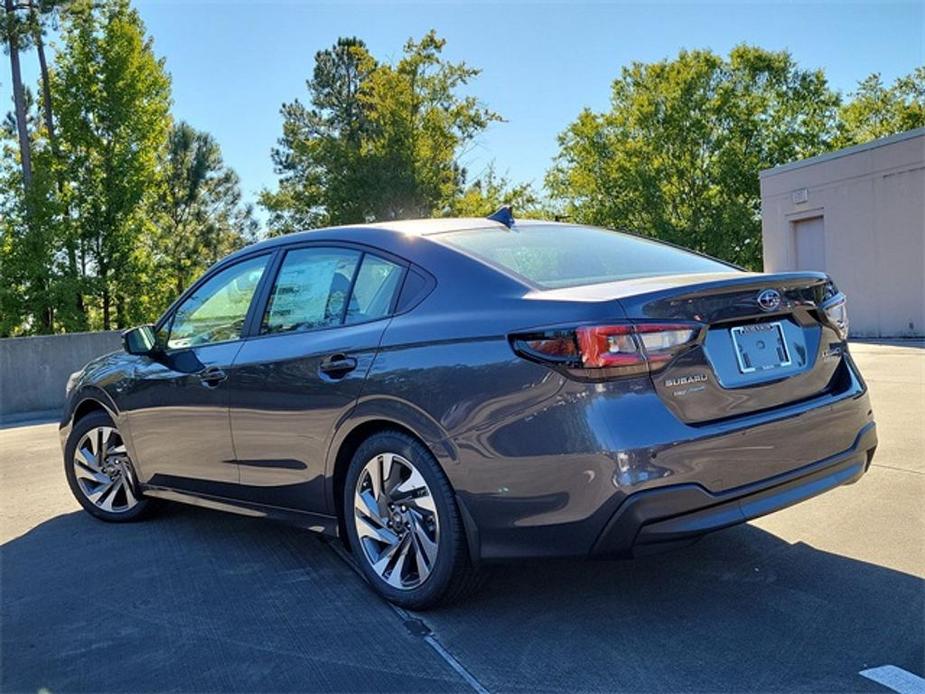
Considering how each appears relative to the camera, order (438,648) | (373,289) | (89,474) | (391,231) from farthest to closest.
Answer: (89,474), (391,231), (373,289), (438,648)

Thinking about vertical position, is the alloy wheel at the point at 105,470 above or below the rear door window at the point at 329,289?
below

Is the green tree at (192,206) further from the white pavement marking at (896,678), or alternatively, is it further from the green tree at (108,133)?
the white pavement marking at (896,678)

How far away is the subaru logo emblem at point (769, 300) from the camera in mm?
3090

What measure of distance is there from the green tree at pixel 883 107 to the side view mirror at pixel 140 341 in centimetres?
4619

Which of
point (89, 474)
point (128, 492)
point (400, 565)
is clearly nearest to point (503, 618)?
point (400, 565)

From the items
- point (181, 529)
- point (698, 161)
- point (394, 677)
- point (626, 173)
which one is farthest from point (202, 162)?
point (394, 677)

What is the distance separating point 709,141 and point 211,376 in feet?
127

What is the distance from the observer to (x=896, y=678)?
2.57 m

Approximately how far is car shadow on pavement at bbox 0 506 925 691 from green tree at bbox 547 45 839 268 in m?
36.0

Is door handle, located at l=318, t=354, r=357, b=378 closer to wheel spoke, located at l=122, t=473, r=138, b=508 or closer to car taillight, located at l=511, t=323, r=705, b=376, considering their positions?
car taillight, located at l=511, t=323, r=705, b=376

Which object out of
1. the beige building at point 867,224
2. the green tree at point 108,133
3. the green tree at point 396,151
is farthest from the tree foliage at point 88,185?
the beige building at point 867,224

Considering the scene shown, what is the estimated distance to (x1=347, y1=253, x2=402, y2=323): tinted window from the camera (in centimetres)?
351

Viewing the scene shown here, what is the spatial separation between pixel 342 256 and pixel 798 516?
106 inches

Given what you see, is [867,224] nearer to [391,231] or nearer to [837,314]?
[837,314]
